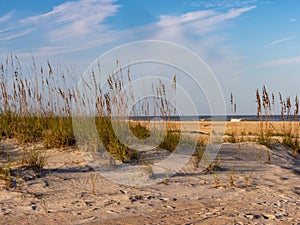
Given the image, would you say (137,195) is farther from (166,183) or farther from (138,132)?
(138,132)

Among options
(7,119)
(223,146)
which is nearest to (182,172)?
(223,146)

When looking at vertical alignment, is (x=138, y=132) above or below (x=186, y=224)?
above

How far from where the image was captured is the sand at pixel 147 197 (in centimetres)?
351

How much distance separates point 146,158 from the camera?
543 centimetres

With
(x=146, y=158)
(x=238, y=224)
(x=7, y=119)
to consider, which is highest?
(x=7, y=119)

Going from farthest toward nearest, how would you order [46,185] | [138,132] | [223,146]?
[223,146] < [138,132] < [46,185]

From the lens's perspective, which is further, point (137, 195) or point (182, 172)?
point (182, 172)

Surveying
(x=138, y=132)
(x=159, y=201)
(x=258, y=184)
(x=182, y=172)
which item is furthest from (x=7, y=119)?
(x=258, y=184)

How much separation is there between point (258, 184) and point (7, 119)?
398 cm

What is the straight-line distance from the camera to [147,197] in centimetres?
410


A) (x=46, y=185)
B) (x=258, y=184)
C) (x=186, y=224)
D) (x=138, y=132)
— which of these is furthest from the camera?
(x=138, y=132)

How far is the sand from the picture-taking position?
351cm

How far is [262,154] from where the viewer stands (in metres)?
6.58

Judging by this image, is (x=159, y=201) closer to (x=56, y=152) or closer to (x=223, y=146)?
(x=56, y=152)
